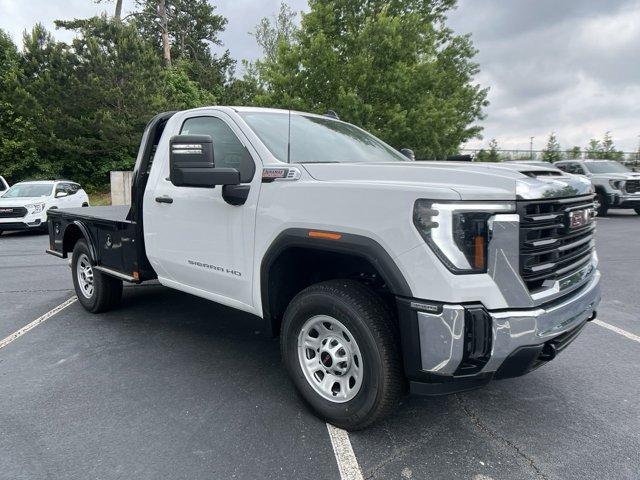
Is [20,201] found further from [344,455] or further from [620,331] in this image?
[620,331]

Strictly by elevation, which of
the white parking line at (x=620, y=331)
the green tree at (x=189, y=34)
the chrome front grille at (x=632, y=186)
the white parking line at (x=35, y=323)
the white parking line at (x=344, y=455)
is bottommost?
the white parking line at (x=344, y=455)

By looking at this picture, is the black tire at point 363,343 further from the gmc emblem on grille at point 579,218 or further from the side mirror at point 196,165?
the gmc emblem on grille at point 579,218

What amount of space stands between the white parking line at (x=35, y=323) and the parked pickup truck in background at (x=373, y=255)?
200cm

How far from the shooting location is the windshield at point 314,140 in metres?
3.45

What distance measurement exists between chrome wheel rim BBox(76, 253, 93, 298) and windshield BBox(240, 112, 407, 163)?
9.75ft

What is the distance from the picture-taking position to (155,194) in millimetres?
4164

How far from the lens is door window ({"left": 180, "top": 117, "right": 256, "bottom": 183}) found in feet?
10.9

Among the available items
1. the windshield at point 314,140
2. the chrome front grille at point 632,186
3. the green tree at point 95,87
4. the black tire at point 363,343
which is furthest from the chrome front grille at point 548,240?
the green tree at point 95,87

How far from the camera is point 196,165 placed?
301cm

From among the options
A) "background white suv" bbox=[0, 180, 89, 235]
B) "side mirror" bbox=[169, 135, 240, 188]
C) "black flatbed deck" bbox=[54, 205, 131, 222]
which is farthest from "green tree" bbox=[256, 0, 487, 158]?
"side mirror" bbox=[169, 135, 240, 188]

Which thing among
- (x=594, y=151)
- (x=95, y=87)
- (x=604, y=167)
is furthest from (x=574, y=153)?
(x=95, y=87)

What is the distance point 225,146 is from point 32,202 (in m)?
12.0

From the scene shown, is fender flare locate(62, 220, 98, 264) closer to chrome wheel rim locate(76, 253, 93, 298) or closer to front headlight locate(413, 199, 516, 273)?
chrome wheel rim locate(76, 253, 93, 298)

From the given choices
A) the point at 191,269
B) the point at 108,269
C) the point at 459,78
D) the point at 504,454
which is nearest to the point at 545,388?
the point at 504,454
